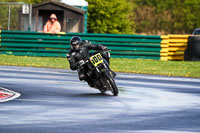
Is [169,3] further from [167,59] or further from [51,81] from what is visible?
[51,81]

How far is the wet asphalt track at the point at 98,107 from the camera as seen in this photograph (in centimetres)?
883

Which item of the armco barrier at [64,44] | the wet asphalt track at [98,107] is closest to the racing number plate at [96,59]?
the wet asphalt track at [98,107]

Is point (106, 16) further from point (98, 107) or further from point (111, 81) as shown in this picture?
point (98, 107)

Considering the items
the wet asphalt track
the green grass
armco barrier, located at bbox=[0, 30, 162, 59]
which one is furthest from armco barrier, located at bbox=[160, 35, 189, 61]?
the wet asphalt track

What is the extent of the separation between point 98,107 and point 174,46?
15882 millimetres

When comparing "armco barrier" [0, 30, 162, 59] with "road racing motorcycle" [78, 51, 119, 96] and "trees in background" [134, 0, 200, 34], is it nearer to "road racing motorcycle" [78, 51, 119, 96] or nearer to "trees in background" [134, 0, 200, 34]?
"road racing motorcycle" [78, 51, 119, 96]

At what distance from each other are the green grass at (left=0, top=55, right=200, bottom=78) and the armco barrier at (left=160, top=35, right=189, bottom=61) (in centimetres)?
129

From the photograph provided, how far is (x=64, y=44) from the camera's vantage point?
25875mm

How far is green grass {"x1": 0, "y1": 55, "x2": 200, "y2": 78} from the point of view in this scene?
21.2 metres

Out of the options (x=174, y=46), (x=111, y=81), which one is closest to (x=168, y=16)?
(x=174, y=46)

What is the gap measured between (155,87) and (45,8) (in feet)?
61.2

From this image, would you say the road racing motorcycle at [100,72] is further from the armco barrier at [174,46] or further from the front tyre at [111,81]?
the armco barrier at [174,46]

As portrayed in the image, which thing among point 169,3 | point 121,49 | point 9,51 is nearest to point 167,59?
point 121,49

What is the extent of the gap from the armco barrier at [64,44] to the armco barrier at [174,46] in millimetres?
407
